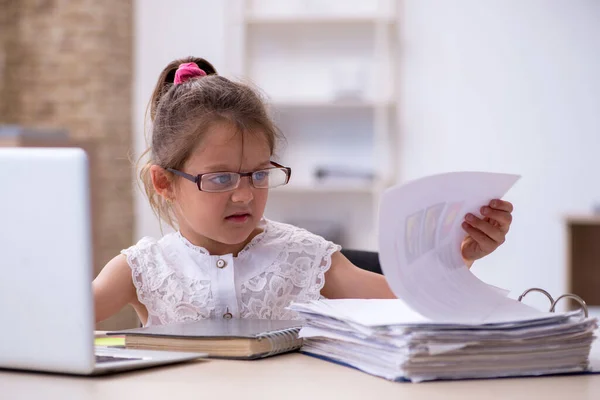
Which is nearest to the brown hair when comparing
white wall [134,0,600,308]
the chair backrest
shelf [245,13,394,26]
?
the chair backrest

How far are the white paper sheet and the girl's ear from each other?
2.20ft

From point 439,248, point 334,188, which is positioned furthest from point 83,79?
point 439,248

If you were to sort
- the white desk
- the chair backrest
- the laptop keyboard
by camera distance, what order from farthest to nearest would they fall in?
the chair backrest → the laptop keyboard → the white desk

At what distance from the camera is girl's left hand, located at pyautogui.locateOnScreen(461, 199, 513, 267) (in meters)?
1.23

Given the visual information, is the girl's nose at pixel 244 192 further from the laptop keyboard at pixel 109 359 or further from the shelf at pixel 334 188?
the shelf at pixel 334 188

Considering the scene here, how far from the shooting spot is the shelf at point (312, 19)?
15.9ft

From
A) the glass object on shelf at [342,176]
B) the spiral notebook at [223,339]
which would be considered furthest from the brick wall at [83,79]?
the spiral notebook at [223,339]

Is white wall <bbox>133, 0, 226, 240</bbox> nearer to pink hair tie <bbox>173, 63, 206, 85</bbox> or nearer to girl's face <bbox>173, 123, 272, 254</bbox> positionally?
pink hair tie <bbox>173, 63, 206, 85</bbox>

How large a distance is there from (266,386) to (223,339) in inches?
8.2

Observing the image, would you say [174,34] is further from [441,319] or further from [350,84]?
[441,319]

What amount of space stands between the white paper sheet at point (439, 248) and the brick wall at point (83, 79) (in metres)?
4.05

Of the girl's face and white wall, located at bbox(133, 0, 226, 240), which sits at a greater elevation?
white wall, located at bbox(133, 0, 226, 240)

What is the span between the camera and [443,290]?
3.72ft

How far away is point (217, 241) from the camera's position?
5.56ft
